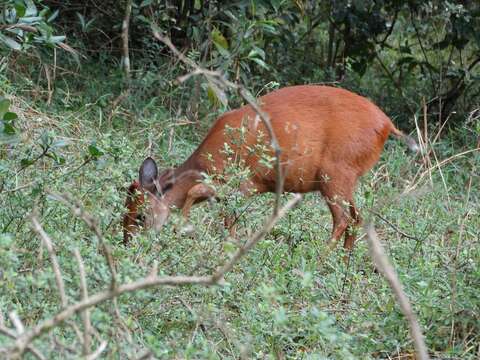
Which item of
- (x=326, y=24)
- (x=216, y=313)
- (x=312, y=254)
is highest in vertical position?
(x=216, y=313)

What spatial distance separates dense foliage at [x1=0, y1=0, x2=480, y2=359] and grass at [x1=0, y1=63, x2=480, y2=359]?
0.01m

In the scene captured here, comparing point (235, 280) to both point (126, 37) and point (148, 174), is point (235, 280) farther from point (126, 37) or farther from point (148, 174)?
point (126, 37)

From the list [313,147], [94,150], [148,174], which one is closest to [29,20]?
[94,150]

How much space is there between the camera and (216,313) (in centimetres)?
477

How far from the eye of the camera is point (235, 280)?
5355 mm

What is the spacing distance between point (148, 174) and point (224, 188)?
2.01 m

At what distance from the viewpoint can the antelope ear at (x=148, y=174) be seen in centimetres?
715

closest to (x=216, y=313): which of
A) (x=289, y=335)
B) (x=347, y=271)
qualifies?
(x=289, y=335)

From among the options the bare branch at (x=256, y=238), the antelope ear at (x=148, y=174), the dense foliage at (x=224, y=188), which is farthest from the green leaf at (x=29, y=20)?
the bare branch at (x=256, y=238)

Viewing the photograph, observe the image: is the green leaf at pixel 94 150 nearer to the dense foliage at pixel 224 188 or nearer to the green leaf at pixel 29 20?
the dense foliage at pixel 224 188

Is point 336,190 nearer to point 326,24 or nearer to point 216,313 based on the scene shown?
point 216,313

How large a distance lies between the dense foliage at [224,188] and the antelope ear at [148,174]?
405 millimetres

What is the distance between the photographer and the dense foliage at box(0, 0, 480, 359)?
4.50m

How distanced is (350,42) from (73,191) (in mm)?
5595
